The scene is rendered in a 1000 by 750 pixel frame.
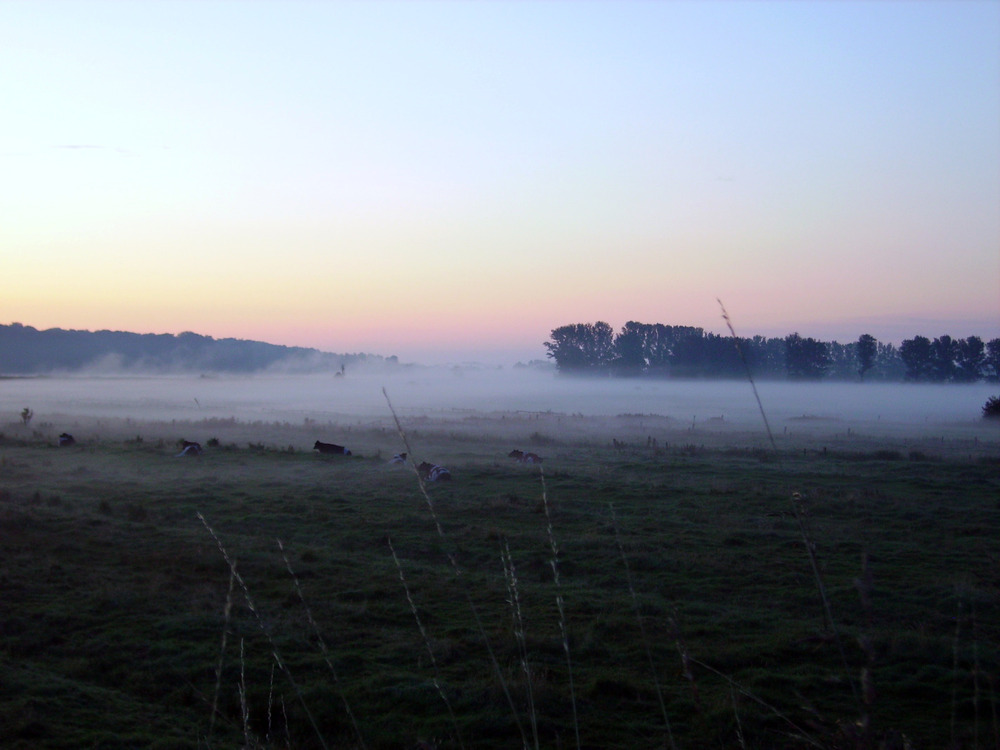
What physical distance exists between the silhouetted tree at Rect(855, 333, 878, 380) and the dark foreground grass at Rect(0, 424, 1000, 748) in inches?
3539

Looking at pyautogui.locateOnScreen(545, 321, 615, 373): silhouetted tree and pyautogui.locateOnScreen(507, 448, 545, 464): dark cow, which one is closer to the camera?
pyautogui.locateOnScreen(507, 448, 545, 464): dark cow

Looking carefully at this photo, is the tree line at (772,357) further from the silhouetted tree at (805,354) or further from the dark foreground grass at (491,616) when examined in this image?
the dark foreground grass at (491,616)

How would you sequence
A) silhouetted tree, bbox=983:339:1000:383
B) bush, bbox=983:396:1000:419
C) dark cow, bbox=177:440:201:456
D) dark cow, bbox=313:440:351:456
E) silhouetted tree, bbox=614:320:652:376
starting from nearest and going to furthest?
dark cow, bbox=177:440:201:456 < dark cow, bbox=313:440:351:456 < bush, bbox=983:396:1000:419 < silhouetted tree, bbox=983:339:1000:383 < silhouetted tree, bbox=614:320:652:376

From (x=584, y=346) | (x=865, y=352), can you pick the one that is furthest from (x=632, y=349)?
(x=865, y=352)

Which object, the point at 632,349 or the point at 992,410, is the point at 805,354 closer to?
the point at 632,349

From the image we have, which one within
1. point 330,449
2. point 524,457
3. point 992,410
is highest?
point 992,410

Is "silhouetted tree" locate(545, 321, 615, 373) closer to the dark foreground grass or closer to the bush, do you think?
the bush

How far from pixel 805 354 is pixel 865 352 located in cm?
948

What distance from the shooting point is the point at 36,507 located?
48.9 feet

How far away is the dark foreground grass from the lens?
602 cm

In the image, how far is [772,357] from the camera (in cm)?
10475

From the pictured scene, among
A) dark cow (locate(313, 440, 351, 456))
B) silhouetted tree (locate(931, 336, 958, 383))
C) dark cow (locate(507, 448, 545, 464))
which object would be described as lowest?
dark cow (locate(313, 440, 351, 456))

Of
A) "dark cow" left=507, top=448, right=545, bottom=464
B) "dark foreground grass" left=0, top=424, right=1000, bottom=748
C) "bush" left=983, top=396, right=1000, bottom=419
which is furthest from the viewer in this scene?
"bush" left=983, top=396, right=1000, bottom=419

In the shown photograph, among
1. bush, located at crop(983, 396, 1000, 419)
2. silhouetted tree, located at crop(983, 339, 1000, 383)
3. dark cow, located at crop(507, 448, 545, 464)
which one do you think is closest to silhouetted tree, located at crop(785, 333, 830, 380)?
silhouetted tree, located at crop(983, 339, 1000, 383)
